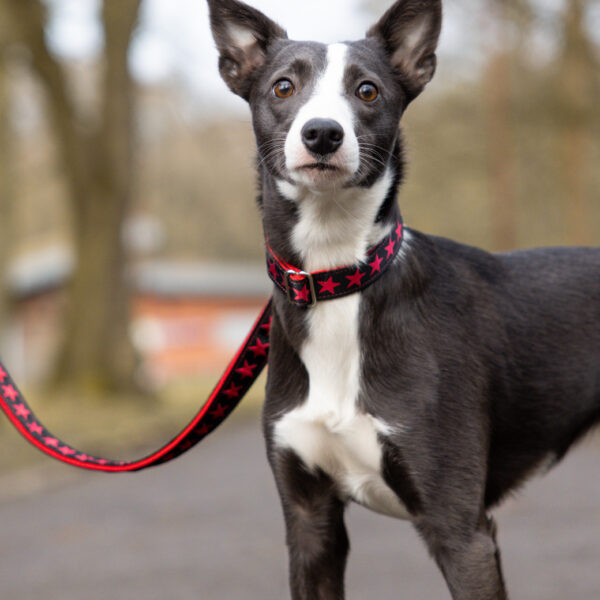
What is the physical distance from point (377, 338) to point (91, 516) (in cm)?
538

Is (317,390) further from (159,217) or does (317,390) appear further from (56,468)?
(159,217)

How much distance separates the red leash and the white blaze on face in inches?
13.5

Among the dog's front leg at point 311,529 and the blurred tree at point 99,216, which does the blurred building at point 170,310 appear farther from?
the dog's front leg at point 311,529

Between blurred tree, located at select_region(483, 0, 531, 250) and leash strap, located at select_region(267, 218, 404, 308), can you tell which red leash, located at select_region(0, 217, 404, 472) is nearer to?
leash strap, located at select_region(267, 218, 404, 308)

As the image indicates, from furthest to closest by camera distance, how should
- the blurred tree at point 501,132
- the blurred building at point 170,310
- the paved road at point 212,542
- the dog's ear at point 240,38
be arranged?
the blurred building at point 170,310, the blurred tree at point 501,132, the paved road at point 212,542, the dog's ear at point 240,38

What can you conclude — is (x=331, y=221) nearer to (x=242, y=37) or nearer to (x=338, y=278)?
(x=338, y=278)

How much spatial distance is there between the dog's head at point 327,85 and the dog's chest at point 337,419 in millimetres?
479

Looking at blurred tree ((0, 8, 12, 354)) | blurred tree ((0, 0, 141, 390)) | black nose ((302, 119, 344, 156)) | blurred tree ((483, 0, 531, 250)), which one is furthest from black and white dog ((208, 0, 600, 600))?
blurred tree ((483, 0, 531, 250))

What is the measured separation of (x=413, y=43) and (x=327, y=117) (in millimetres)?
652

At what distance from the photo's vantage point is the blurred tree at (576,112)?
15422mm

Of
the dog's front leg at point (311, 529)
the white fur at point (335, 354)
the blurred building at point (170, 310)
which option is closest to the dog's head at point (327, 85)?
the white fur at point (335, 354)

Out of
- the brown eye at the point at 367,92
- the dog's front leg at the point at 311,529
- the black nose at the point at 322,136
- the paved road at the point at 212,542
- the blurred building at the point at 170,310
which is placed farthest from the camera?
the blurred building at the point at 170,310

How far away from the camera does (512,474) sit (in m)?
3.56

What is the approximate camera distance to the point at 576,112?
16.2 metres
